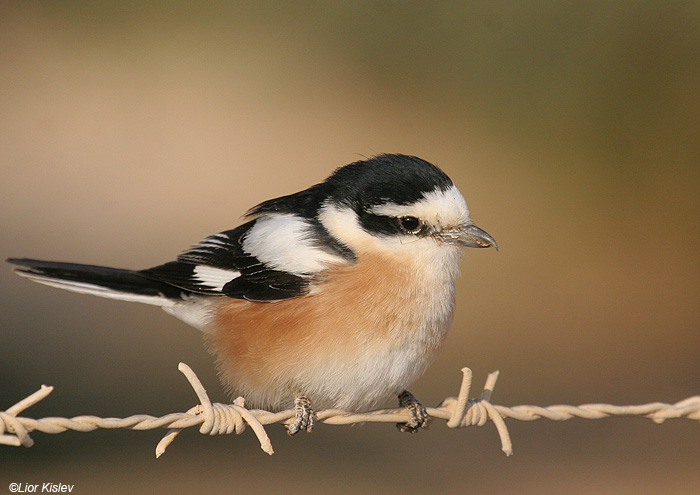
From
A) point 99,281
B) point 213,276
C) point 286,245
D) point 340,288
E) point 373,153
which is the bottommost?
point 99,281

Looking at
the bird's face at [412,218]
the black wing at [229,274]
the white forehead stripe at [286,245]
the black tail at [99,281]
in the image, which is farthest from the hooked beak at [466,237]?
the black tail at [99,281]

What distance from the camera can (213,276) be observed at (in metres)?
3.63

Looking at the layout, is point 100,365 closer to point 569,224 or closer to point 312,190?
point 312,190

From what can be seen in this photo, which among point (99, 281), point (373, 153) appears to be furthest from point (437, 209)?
point (373, 153)

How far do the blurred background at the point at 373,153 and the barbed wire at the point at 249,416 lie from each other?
141 inches

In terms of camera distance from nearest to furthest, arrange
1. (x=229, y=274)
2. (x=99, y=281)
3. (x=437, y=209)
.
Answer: (x=437, y=209) < (x=229, y=274) < (x=99, y=281)

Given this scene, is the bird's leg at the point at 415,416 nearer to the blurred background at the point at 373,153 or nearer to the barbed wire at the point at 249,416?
the barbed wire at the point at 249,416

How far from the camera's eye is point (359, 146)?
1089 cm

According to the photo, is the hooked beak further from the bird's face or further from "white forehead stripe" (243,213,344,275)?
"white forehead stripe" (243,213,344,275)

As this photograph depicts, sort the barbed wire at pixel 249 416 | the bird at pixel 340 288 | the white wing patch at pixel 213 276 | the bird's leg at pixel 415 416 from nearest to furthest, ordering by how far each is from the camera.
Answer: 1. the barbed wire at pixel 249 416
2. the bird at pixel 340 288
3. the bird's leg at pixel 415 416
4. the white wing patch at pixel 213 276

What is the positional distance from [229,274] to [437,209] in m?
1.03

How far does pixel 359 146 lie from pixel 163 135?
3.27 m

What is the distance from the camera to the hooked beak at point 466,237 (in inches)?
131

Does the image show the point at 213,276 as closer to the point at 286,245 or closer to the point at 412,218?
the point at 286,245
